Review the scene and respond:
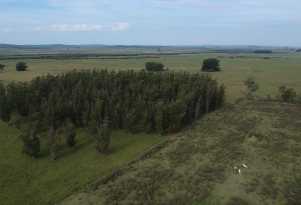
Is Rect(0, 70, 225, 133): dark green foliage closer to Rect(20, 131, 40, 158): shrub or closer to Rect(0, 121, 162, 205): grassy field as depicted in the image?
Rect(0, 121, 162, 205): grassy field

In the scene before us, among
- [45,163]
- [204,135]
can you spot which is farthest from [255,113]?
[45,163]

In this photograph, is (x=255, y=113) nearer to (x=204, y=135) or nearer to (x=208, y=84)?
(x=208, y=84)

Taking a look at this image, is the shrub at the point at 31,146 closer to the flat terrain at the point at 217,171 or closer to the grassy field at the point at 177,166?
the grassy field at the point at 177,166

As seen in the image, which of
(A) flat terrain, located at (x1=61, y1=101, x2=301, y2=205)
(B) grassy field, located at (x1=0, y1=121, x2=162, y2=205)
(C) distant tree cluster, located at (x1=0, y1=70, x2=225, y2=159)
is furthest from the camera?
(C) distant tree cluster, located at (x1=0, y1=70, x2=225, y2=159)

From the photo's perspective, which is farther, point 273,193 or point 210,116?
point 210,116

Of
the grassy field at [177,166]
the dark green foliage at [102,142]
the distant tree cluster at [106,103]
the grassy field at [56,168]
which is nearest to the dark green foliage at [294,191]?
the grassy field at [177,166]

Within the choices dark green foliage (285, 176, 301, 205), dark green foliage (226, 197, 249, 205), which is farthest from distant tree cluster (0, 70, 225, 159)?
dark green foliage (285, 176, 301, 205)
